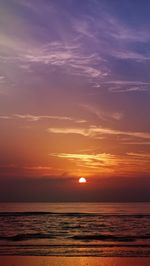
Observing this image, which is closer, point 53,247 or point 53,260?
point 53,260

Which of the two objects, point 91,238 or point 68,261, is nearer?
point 68,261

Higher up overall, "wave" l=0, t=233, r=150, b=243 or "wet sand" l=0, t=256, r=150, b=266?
"wave" l=0, t=233, r=150, b=243

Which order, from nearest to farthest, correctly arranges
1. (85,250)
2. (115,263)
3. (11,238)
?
(115,263) → (85,250) → (11,238)

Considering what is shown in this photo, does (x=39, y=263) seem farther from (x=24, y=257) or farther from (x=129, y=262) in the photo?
(x=129, y=262)

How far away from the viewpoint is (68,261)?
22.6m

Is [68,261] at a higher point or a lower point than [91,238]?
lower

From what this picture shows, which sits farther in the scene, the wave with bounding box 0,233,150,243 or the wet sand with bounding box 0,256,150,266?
the wave with bounding box 0,233,150,243

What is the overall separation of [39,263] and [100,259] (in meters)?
3.51

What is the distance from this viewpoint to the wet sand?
72.0 ft

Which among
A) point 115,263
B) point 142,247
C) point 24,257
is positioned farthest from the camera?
point 142,247

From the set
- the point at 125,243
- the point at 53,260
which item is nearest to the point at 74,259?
the point at 53,260

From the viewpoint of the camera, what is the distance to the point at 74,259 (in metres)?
23.3

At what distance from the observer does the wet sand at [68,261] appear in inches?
864

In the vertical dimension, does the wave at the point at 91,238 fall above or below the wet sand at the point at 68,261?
above
